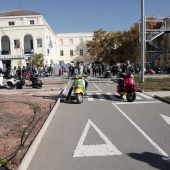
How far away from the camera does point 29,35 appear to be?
61.7 m

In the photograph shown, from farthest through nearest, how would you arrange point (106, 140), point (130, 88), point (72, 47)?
point (72, 47) → point (130, 88) → point (106, 140)

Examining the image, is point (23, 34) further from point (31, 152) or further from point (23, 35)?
point (31, 152)

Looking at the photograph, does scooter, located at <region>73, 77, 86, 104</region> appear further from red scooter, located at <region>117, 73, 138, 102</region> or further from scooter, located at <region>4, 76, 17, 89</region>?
scooter, located at <region>4, 76, 17, 89</region>

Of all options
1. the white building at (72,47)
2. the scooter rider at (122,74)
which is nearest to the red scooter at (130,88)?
the scooter rider at (122,74)

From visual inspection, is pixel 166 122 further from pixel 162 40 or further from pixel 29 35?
pixel 29 35

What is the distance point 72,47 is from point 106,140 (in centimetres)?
7660

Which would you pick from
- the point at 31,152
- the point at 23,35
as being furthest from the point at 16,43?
the point at 31,152

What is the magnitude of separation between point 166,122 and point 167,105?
318 cm

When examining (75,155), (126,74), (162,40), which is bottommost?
(75,155)

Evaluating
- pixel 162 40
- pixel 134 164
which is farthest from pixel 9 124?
pixel 162 40

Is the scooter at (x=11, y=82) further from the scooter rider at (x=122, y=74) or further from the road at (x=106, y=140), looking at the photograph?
the road at (x=106, y=140)

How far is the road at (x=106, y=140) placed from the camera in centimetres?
490

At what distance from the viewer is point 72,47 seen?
268ft

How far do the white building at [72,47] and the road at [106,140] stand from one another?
71.8 meters
